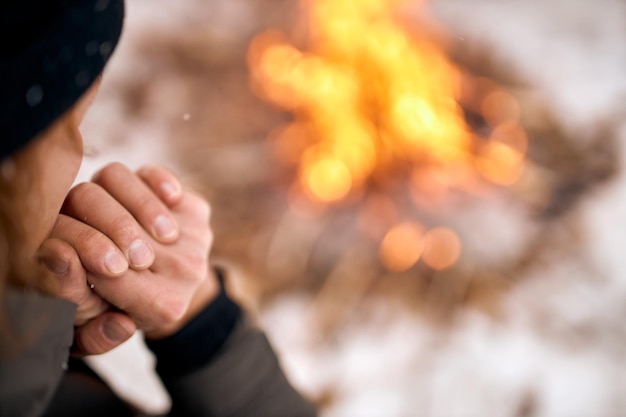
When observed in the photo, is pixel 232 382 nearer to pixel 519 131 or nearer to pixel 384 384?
pixel 384 384

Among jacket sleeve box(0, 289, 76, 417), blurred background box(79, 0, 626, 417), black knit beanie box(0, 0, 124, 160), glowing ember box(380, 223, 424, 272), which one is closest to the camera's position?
black knit beanie box(0, 0, 124, 160)

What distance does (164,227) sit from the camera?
620 mm

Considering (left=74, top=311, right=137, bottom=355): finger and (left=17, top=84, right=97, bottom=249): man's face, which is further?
(left=74, top=311, right=137, bottom=355): finger

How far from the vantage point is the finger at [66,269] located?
0.54 meters

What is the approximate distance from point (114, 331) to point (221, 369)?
0.14 metres

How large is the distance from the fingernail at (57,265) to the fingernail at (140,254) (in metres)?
0.06

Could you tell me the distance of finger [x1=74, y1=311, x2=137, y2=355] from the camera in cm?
61

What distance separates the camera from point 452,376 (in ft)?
3.76

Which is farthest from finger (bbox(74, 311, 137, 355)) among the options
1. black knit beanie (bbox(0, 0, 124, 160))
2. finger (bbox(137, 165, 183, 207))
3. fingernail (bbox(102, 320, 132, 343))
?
black knit beanie (bbox(0, 0, 124, 160))

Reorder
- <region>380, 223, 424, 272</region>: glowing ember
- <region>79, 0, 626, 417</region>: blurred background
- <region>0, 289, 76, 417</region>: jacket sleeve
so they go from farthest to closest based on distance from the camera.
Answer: <region>380, 223, 424, 272</region>: glowing ember
<region>79, 0, 626, 417</region>: blurred background
<region>0, 289, 76, 417</region>: jacket sleeve

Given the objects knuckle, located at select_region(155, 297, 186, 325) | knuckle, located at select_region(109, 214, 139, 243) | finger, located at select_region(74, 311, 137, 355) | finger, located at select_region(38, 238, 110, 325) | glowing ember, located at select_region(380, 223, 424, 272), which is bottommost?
glowing ember, located at select_region(380, 223, 424, 272)

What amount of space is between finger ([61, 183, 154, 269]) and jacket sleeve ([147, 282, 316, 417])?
17 cm

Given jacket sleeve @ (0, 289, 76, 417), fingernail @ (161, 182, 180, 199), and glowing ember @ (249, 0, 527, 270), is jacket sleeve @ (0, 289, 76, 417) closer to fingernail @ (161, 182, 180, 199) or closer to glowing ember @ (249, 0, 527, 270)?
fingernail @ (161, 182, 180, 199)

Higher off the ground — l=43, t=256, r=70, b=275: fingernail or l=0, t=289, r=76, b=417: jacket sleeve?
l=43, t=256, r=70, b=275: fingernail
